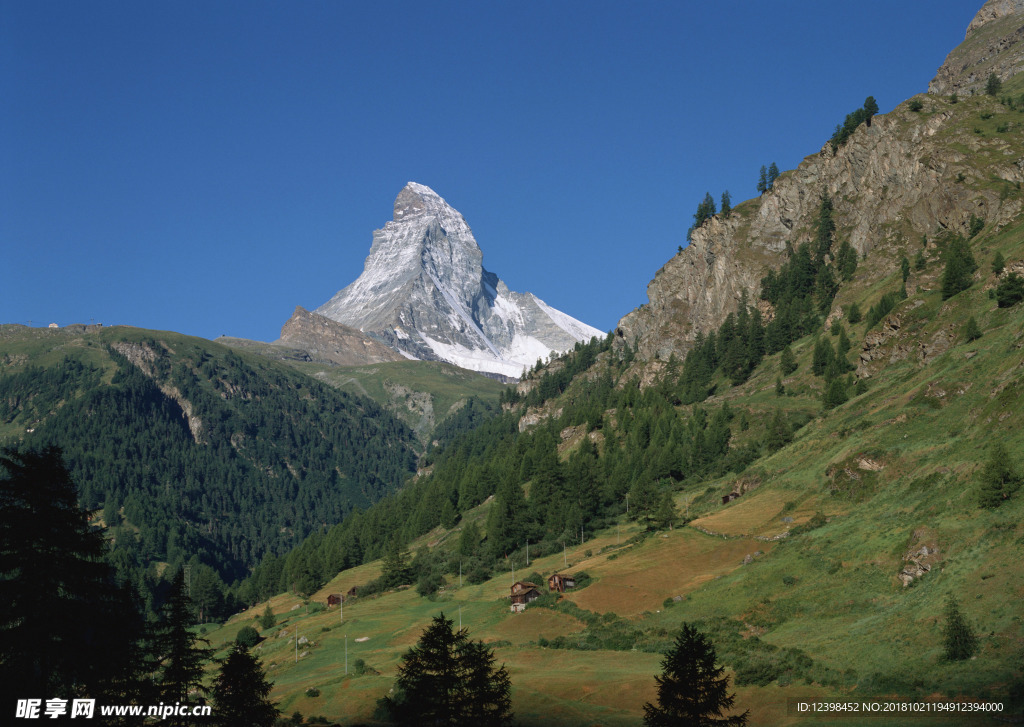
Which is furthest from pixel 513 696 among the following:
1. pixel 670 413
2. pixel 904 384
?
pixel 670 413

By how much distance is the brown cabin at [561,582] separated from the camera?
111 m

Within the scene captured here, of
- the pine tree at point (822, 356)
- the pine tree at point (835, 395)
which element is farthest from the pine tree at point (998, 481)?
the pine tree at point (822, 356)

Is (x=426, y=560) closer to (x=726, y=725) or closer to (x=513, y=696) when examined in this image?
(x=513, y=696)

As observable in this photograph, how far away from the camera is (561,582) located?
368 feet

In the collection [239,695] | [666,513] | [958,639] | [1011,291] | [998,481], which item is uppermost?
[1011,291]

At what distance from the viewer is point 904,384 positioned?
120312 mm

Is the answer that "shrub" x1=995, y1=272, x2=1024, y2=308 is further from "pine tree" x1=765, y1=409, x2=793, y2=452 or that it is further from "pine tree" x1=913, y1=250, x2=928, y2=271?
"pine tree" x1=913, y1=250, x2=928, y2=271

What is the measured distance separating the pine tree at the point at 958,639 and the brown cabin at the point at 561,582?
206 ft

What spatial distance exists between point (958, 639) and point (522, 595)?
6845 centimetres

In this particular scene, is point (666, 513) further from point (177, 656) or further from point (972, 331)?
point (177, 656)

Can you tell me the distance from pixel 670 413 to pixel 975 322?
8465cm

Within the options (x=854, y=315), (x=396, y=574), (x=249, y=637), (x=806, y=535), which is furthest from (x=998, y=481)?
(x=249, y=637)

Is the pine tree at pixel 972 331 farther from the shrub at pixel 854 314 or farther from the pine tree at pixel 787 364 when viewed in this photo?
the pine tree at pixel 787 364

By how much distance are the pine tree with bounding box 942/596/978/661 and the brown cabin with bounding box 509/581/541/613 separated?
65.0 m
